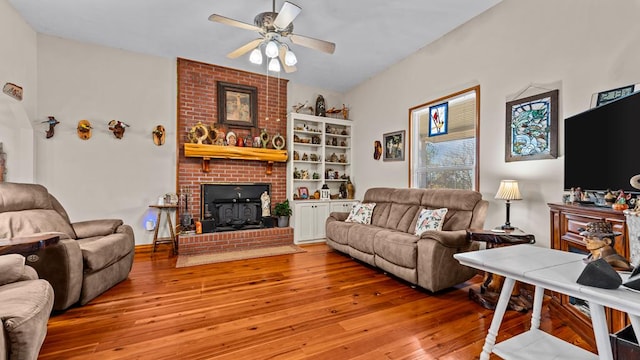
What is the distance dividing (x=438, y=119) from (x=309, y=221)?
8.68ft

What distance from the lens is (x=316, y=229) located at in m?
5.03

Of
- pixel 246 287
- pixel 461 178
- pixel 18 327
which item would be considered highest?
pixel 461 178

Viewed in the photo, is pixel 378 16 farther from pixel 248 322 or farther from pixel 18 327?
pixel 18 327

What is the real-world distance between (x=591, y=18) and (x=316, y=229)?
4.19 meters

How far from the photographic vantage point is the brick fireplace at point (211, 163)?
169 inches

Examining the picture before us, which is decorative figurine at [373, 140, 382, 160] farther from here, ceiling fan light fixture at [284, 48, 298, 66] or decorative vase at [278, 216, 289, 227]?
ceiling fan light fixture at [284, 48, 298, 66]

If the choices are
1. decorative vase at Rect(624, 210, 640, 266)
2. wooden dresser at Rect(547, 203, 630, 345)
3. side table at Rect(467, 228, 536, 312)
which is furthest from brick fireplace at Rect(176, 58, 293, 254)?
decorative vase at Rect(624, 210, 640, 266)

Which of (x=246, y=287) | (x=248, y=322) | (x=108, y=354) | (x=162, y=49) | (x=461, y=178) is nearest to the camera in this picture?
(x=108, y=354)

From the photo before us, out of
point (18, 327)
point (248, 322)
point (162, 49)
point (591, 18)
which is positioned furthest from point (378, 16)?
point (18, 327)

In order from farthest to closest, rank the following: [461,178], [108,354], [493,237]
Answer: [461,178] < [493,237] < [108,354]

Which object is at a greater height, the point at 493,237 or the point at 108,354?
the point at 493,237

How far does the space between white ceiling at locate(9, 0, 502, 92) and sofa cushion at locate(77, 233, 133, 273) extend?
8.19 ft

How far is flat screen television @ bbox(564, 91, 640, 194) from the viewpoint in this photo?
148 cm

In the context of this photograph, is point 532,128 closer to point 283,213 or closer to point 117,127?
point 283,213
